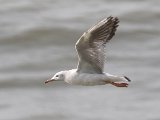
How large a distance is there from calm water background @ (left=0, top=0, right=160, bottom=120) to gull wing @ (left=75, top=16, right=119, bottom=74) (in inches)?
313

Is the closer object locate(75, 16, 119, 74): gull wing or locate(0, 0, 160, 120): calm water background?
locate(75, 16, 119, 74): gull wing

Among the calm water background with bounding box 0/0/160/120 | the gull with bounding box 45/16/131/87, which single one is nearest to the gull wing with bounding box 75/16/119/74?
the gull with bounding box 45/16/131/87

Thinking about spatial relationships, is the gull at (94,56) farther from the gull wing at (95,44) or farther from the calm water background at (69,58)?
the calm water background at (69,58)

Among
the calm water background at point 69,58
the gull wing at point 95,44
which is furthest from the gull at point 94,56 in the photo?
the calm water background at point 69,58

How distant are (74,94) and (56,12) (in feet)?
14.2

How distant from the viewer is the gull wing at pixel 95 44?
33.9 feet

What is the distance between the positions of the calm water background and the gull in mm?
7946

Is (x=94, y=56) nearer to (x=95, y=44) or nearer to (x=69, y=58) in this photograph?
(x=95, y=44)

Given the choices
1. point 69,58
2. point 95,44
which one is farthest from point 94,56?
point 69,58

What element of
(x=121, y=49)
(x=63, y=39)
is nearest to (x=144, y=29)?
(x=121, y=49)

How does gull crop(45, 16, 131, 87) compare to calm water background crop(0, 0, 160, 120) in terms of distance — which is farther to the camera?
calm water background crop(0, 0, 160, 120)

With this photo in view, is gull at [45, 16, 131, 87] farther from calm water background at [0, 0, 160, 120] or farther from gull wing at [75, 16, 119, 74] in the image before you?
calm water background at [0, 0, 160, 120]

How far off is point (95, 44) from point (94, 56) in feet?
0.70

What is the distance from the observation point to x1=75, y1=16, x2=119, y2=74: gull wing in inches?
407
